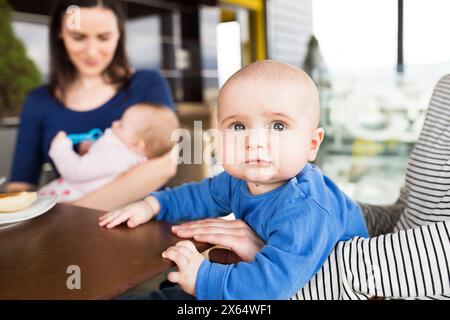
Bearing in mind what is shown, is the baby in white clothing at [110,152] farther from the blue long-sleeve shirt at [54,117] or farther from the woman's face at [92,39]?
the woman's face at [92,39]

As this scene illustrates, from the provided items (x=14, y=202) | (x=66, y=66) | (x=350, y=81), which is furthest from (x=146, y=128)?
(x=350, y=81)

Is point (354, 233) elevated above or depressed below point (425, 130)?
below

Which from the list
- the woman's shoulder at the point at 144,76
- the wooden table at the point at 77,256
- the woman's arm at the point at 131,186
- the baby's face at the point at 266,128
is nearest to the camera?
the wooden table at the point at 77,256

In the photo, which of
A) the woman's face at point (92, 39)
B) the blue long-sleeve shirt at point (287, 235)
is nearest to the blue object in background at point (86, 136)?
the woman's face at point (92, 39)

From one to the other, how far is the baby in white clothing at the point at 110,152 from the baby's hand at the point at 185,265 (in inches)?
35.7

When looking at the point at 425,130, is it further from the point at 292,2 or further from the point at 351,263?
the point at 292,2

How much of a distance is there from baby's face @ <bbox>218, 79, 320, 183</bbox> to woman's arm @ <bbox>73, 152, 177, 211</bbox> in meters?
0.81

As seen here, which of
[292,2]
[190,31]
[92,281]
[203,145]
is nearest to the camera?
[92,281]

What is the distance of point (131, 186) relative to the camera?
4.83 feet

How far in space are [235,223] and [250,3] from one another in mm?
4604

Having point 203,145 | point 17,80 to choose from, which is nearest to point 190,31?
point 17,80

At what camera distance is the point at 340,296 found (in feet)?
2.27

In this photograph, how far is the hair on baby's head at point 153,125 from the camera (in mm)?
1548

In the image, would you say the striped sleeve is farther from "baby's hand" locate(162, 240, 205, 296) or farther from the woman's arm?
the woman's arm
